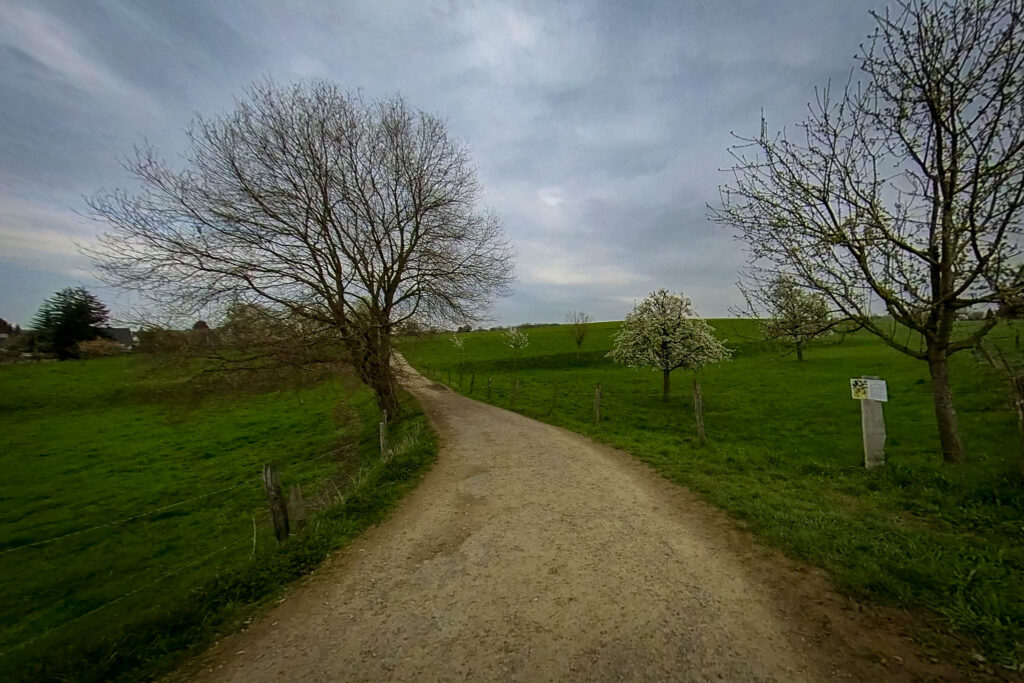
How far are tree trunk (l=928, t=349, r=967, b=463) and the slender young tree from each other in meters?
14.9

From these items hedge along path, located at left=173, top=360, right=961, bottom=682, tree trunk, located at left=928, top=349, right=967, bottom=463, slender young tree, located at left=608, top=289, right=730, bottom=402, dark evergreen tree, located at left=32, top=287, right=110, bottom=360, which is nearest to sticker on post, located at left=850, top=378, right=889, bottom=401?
tree trunk, located at left=928, top=349, right=967, bottom=463

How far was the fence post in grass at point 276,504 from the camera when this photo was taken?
5.97 metres

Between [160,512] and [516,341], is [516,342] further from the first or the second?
[160,512]

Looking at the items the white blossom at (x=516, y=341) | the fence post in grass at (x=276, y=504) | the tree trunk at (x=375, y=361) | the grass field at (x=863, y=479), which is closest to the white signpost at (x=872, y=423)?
the grass field at (x=863, y=479)

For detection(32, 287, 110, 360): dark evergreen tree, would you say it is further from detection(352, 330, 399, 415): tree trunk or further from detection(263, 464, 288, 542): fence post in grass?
detection(263, 464, 288, 542): fence post in grass

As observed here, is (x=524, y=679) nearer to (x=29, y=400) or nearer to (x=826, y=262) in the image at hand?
(x=826, y=262)

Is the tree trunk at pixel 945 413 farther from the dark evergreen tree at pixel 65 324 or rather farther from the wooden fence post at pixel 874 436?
the dark evergreen tree at pixel 65 324

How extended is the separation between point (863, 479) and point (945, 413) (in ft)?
8.85

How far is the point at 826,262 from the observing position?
318 inches

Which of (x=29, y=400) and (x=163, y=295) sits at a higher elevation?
(x=163, y=295)

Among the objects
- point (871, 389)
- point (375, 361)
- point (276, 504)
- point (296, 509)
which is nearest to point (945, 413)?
point (871, 389)

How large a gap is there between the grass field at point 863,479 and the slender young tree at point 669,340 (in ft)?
6.80

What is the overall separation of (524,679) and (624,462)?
6864mm

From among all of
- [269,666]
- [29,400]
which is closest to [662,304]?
[269,666]
